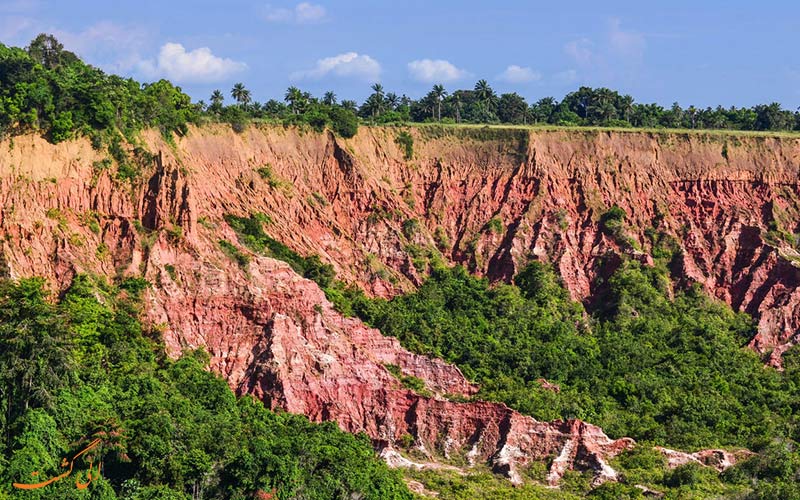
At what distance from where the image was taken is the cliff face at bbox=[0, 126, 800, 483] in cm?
7825

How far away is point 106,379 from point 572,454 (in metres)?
23.7

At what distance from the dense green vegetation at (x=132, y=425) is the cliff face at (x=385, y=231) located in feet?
9.50

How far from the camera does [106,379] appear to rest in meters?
71.6

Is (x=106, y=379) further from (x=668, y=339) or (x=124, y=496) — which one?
(x=668, y=339)

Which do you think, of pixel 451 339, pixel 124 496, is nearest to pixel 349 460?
pixel 124 496

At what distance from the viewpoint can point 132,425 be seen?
6662 cm

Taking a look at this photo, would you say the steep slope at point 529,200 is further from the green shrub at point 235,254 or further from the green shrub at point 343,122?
the green shrub at point 235,254

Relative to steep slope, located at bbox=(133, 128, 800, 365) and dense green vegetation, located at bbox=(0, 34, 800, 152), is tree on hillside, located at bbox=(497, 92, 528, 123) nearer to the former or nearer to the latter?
dense green vegetation, located at bbox=(0, 34, 800, 152)

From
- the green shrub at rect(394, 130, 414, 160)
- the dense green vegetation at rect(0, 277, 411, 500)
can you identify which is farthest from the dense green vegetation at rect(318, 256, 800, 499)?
the dense green vegetation at rect(0, 277, 411, 500)

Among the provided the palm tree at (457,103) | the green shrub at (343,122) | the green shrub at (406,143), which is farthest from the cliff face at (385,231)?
the palm tree at (457,103)

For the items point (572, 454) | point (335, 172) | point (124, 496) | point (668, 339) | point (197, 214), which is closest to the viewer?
point (124, 496)

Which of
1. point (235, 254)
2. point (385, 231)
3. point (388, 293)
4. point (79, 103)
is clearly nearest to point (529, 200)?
point (385, 231)

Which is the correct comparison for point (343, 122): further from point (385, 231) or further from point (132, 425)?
point (132, 425)

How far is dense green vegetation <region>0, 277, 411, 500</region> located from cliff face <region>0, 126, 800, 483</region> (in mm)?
2897
